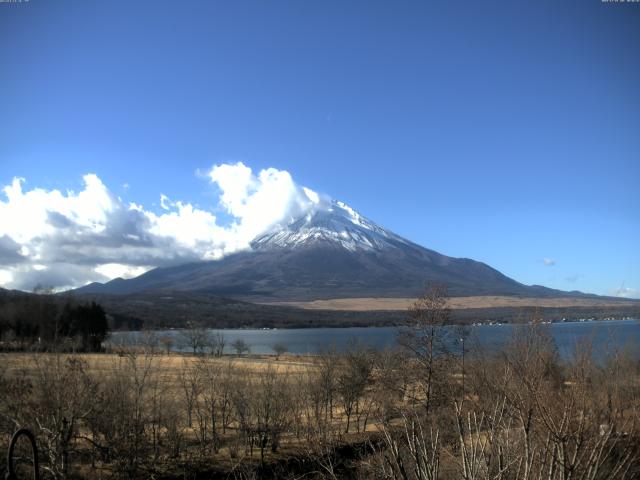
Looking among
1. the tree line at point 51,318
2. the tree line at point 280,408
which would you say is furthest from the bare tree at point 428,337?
the tree line at point 51,318

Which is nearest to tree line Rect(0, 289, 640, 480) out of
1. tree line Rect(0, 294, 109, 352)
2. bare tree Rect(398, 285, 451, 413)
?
bare tree Rect(398, 285, 451, 413)

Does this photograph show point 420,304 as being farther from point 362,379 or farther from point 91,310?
point 91,310

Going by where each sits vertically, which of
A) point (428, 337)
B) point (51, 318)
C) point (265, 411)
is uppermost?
point (428, 337)

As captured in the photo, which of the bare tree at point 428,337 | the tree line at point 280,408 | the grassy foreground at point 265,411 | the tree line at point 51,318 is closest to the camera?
the tree line at point 280,408

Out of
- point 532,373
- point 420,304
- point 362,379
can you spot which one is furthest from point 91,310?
point 532,373

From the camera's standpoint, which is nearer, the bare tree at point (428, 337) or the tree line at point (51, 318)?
the bare tree at point (428, 337)

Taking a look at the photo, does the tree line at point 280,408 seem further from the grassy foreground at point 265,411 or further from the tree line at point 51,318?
the tree line at point 51,318

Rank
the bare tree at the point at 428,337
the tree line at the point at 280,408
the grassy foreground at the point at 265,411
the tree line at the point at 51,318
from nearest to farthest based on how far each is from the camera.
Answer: the tree line at the point at 280,408 < the grassy foreground at the point at 265,411 < the bare tree at the point at 428,337 < the tree line at the point at 51,318

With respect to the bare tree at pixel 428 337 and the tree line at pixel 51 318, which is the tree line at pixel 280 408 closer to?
the bare tree at pixel 428 337

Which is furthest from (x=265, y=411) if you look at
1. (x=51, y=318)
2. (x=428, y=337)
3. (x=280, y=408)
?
(x=51, y=318)

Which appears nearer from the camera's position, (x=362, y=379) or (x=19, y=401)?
(x=19, y=401)

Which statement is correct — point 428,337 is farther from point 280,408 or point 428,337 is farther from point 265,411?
point 265,411

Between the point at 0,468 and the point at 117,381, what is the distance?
207 inches

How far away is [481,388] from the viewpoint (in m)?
25.5
